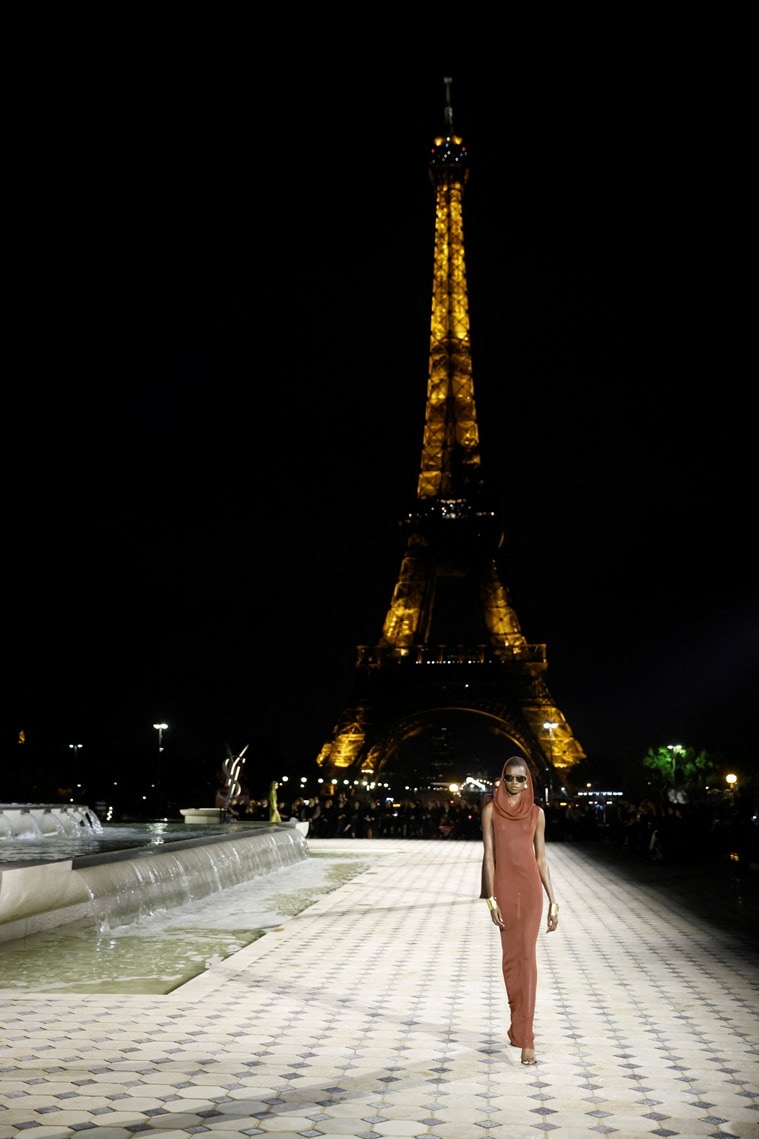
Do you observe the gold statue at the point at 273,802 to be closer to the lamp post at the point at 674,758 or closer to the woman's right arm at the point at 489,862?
Result: the woman's right arm at the point at 489,862

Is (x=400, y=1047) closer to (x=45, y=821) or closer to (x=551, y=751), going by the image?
(x=45, y=821)

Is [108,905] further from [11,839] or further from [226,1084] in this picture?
[11,839]

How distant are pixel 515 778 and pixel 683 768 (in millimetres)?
78147

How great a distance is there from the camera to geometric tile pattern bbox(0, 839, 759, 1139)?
5.08 m

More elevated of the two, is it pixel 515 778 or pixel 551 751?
pixel 551 751

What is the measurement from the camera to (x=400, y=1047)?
6562mm

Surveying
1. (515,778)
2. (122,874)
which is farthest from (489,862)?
(122,874)

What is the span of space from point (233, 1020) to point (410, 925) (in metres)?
5.72

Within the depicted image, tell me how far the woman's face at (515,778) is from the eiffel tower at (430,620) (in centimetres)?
5138

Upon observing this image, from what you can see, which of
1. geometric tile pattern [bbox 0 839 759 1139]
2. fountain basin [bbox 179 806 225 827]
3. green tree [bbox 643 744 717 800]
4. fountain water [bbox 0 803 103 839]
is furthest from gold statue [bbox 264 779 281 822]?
green tree [bbox 643 744 717 800]

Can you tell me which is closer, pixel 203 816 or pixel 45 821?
pixel 45 821

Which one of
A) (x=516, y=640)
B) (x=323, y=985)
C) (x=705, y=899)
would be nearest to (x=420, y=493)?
(x=516, y=640)

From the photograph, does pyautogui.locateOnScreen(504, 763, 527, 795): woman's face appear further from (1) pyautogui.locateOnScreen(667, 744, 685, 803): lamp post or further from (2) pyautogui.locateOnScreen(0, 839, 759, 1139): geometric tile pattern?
(1) pyautogui.locateOnScreen(667, 744, 685, 803): lamp post

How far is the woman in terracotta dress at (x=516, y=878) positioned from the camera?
634 cm
